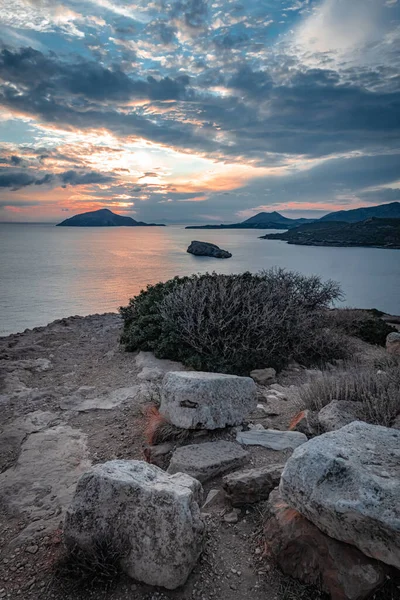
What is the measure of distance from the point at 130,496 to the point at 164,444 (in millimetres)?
1924

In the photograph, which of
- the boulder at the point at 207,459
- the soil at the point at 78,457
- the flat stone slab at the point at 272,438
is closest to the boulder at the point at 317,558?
the soil at the point at 78,457

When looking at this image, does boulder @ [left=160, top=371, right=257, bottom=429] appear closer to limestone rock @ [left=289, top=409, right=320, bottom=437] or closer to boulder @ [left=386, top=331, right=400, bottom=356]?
limestone rock @ [left=289, top=409, right=320, bottom=437]

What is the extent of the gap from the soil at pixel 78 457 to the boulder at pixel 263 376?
415 mm

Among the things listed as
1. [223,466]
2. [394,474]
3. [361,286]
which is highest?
[394,474]

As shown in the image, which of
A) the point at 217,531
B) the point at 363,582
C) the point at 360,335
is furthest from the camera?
the point at 360,335

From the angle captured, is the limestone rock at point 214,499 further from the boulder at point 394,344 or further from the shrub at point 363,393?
the boulder at point 394,344

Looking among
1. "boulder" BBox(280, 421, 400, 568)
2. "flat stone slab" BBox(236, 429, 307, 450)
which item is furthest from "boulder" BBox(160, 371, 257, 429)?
"boulder" BBox(280, 421, 400, 568)

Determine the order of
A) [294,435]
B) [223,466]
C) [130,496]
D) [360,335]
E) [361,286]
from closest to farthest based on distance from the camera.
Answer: [130,496] < [223,466] < [294,435] < [360,335] < [361,286]

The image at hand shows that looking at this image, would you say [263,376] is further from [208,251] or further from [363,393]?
[208,251]

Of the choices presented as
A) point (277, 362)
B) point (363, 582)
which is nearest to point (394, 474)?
point (363, 582)

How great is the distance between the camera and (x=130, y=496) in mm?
3191

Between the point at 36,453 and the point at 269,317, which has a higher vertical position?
the point at 269,317

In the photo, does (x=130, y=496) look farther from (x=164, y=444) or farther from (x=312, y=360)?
(x=312, y=360)

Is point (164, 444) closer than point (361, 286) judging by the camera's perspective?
Yes
